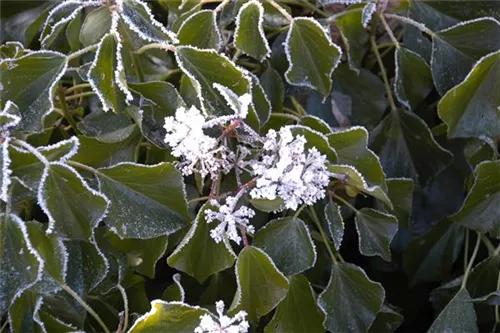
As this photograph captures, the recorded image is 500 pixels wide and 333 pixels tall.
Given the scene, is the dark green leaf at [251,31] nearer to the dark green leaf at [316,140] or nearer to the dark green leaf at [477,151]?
the dark green leaf at [316,140]

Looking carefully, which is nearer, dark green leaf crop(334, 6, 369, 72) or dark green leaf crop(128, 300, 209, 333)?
dark green leaf crop(128, 300, 209, 333)

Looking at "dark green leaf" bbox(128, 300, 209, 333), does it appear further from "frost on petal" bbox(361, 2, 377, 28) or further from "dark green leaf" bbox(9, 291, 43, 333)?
"frost on petal" bbox(361, 2, 377, 28)

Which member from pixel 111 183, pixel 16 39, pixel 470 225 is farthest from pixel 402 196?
pixel 16 39

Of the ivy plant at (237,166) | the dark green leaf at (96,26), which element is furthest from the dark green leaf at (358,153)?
the dark green leaf at (96,26)

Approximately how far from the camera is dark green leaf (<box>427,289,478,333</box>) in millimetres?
622

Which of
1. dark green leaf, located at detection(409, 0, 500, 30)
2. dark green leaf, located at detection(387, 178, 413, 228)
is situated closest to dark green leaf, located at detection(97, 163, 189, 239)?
dark green leaf, located at detection(387, 178, 413, 228)

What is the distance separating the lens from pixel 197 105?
22.5 inches

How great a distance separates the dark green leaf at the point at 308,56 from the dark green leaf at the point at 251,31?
0.10 feet

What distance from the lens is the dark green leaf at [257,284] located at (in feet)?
1.73

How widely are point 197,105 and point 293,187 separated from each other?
143mm

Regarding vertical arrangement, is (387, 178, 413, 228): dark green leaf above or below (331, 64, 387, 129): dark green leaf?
below

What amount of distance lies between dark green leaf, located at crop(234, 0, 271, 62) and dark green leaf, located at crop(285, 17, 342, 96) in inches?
1.2

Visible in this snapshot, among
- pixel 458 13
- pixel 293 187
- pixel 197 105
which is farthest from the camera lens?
pixel 458 13

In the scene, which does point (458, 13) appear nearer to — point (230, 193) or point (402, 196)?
point (402, 196)
